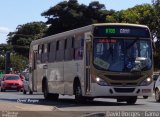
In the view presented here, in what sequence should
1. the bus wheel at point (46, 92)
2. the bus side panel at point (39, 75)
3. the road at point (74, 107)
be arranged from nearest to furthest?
the road at point (74, 107) → the bus wheel at point (46, 92) → the bus side panel at point (39, 75)

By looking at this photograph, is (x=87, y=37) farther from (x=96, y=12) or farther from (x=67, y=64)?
(x=96, y=12)

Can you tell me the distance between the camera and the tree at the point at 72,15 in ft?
271

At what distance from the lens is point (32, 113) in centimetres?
1574

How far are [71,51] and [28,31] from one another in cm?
9573

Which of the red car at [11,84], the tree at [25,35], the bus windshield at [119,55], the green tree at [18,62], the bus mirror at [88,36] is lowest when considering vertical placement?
the red car at [11,84]

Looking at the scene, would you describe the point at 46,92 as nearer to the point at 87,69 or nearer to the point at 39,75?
the point at 39,75

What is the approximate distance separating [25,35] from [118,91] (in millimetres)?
96268

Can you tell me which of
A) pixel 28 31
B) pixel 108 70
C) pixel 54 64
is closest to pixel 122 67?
pixel 108 70

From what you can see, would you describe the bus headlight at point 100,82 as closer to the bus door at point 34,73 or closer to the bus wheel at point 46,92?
the bus wheel at point 46,92

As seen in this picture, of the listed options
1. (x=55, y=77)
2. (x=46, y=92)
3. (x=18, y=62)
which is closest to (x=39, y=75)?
(x=46, y=92)

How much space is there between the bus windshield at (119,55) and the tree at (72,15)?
193ft

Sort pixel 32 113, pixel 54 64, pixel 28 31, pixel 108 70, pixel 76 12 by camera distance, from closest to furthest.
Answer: pixel 32 113 → pixel 108 70 → pixel 54 64 → pixel 76 12 → pixel 28 31

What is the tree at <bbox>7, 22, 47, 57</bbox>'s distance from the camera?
381 feet

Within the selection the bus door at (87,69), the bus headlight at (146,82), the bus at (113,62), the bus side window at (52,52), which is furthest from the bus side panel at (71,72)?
the bus headlight at (146,82)
